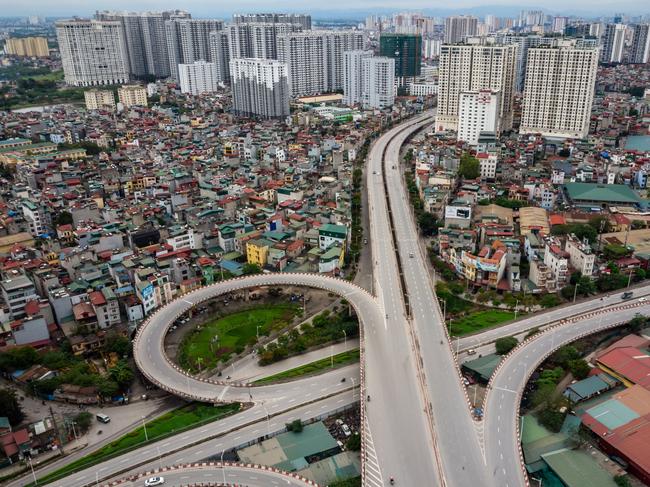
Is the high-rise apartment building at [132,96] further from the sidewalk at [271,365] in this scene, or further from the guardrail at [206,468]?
the guardrail at [206,468]

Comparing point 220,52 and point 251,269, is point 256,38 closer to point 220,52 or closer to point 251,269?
point 220,52

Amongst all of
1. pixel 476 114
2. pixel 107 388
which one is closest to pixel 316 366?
pixel 107 388

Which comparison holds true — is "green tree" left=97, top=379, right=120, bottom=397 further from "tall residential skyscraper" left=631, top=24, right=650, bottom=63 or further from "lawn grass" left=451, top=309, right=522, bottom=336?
"tall residential skyscraper" left=631, top=24, right=650, bottom=63

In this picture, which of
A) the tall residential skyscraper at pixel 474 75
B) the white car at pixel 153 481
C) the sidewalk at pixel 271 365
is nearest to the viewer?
the white car at pixel 153 481

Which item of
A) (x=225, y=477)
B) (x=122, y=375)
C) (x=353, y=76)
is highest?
(x=353, y=76)

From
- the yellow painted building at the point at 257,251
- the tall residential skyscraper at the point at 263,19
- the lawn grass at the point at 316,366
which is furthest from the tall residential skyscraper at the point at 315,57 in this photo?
the lawn grass at the point at 316,366

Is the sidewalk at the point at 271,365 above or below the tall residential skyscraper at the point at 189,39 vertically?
below
